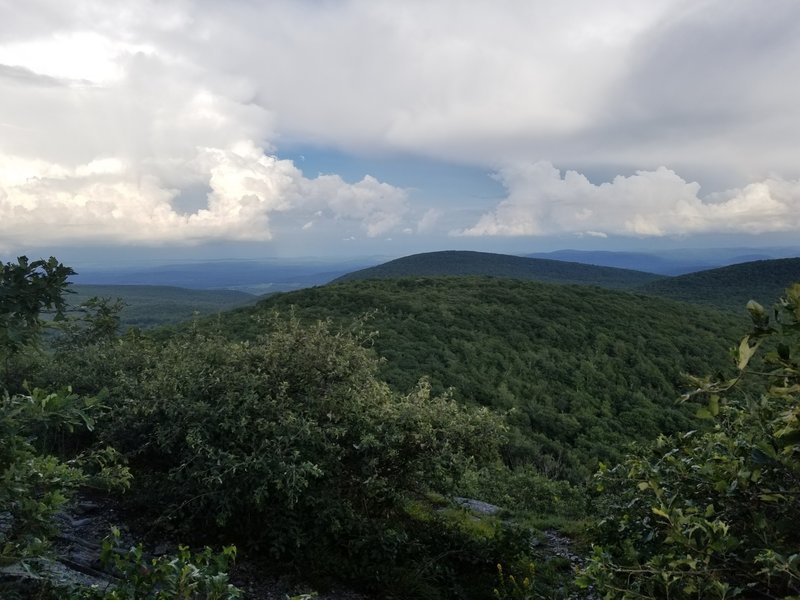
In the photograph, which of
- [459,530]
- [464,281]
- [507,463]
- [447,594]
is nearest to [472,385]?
[507,463]

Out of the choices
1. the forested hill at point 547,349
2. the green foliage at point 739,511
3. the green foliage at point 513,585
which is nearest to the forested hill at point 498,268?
the forested hill at point 547,349

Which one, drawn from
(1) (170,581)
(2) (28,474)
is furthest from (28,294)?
(1) (170,581)

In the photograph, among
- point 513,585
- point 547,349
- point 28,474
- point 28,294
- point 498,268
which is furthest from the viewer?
point 498,268

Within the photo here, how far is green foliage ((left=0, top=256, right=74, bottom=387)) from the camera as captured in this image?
450 cm

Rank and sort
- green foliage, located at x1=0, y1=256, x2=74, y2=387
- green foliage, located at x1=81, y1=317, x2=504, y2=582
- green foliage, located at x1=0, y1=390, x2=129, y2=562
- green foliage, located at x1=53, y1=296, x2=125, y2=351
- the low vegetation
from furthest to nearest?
green foliage, located at x1=53, y1=296, x2=125, y2=351 → green foliage, located at x1=81, y1=317, x2=504, y2=582 → green foliage, located at x1=0, y1=256, x2=74, y2=387 → green foliage, located at x1=0, y1=390, x2=129, y2=562 → the low vegetation

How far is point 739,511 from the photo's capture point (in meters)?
3.37

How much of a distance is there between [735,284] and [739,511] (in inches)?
3455

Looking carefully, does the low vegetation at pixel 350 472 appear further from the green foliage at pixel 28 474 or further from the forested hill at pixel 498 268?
the forested hill at pixel 498 268

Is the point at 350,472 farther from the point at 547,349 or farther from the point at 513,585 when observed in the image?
the point at 547,349

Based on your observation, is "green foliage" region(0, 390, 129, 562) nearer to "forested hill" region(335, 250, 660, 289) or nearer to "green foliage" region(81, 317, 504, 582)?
"green foliage" region(81, 317, 504, 582)

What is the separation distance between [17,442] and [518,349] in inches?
1011

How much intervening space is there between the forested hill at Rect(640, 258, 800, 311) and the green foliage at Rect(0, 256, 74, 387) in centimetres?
7038

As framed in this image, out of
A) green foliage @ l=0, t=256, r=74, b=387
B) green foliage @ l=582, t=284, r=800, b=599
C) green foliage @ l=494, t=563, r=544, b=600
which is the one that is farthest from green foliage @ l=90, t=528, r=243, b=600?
green foliage @ l=494, t=563, r=544, b=600

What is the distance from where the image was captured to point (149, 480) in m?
7.09
